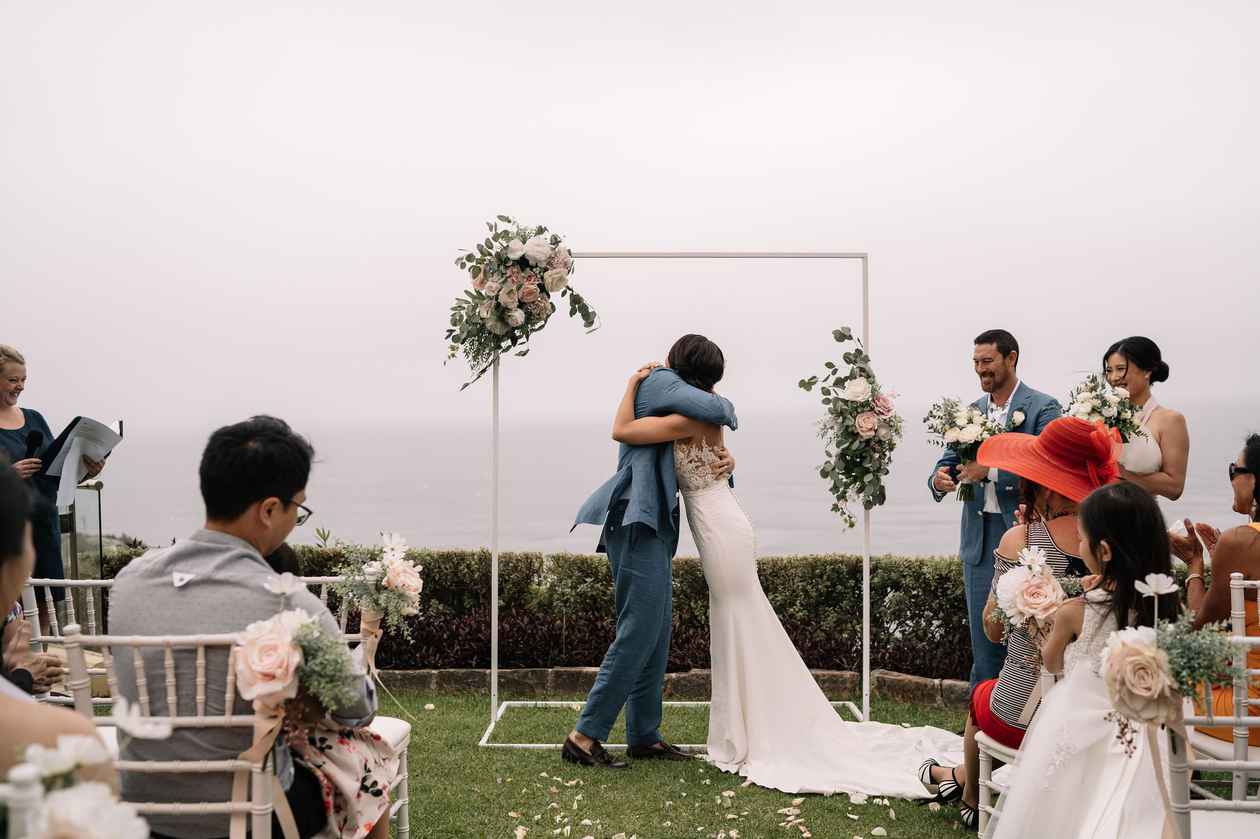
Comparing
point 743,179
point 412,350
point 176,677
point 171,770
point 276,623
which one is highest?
point 743,179

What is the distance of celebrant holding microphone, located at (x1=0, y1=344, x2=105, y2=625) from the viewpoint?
537 centimetres

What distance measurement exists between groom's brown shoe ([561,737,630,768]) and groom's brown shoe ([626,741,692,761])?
0.16 m

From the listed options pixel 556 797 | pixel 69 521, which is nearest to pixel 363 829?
pixel 556 797

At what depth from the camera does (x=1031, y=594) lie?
3.20 m

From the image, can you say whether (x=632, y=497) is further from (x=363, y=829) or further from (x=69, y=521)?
(x=69, y=521)

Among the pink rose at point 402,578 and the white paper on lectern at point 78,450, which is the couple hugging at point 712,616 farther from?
the white paper on lectern at point 78,450

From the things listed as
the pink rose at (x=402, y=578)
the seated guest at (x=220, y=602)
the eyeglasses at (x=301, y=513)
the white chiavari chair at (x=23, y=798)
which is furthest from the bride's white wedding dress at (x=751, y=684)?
the white chiavari chair at (x=23, y=798)

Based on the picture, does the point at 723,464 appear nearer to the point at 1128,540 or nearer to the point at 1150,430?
the point at 1150,430

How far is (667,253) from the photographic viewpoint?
551 cm

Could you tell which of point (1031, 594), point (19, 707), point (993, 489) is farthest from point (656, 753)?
point (19, 707)

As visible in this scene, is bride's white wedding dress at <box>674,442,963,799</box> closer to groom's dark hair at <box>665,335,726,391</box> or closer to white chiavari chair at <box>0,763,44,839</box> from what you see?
groom's dark hair at <box>665,335,726,391</box>

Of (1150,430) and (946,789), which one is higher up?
(1150,430)

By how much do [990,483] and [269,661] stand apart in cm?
372

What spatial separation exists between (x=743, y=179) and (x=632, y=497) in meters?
4.45
